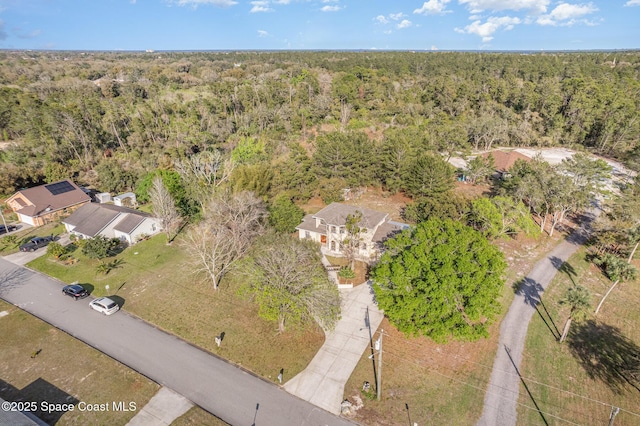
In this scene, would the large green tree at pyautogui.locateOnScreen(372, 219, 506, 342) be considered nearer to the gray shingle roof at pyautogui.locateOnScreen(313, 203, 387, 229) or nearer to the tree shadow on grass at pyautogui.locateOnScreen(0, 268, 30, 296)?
the gray shingle roof at pyautogui.locateOnScreen(313, 203, 387, 229)

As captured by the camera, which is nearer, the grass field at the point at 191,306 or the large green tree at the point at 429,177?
the grass field at the point at 191,306

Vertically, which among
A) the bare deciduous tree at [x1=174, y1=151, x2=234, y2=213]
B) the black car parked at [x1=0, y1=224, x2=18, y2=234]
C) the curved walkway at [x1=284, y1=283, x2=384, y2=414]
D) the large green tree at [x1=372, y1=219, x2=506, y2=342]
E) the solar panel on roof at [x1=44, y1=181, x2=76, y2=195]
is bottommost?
the black car parked at [x1=0, y1=224, x2=18, y2=234]

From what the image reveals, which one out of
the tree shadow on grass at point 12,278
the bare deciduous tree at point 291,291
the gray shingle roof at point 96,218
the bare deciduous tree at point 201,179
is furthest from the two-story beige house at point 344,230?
the tree shadow on grass at point 12,278

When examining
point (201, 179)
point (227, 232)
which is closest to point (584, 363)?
point (227, 232)

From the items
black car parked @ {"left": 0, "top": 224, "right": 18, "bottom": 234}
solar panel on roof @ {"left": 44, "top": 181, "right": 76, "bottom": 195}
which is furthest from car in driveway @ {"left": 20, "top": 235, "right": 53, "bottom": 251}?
solar panel on roof @ {"left": 44, "top": 181, "right": 76, "bottom": 195}

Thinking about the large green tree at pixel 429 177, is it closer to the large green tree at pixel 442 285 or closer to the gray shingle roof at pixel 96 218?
the large green tree at pixel 442 285

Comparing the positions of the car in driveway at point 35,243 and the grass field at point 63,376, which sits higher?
the grass field at point 63,376
